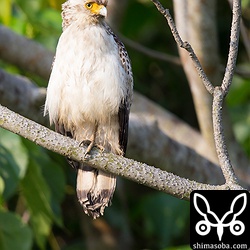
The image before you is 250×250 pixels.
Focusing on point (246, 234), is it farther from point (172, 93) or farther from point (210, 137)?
point (172, 93)

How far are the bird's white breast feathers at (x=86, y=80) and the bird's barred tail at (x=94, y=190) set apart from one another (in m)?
A: 0.35

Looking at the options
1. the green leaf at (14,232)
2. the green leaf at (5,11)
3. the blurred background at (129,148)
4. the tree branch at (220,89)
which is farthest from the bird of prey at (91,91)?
the green leaf at (5,11)

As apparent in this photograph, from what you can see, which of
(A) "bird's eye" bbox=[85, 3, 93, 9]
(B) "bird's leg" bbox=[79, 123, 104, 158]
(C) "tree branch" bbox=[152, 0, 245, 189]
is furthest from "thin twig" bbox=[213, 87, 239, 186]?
(A) "bird's eye" bbox=[85, 3, 93, 9]

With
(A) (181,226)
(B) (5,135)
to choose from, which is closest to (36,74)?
(B) (5,135)

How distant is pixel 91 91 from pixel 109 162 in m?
1.00

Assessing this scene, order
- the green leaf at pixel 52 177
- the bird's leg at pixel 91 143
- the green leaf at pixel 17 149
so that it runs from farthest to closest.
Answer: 1. the green leaf at pixel 52 177
2. the green leaf at pixel 17 149
3. the bird's leg at pixel 91 143

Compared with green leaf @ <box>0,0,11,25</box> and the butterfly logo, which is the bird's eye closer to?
green leaf @ <box>0,0,11,25</box>

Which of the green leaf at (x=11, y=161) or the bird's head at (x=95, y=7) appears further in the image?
the green leaf at (x=11, y=161)

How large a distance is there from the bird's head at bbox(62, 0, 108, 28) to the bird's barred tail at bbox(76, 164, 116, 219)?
0.97m

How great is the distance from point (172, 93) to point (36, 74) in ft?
8.07

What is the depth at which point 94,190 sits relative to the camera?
19.3 feet

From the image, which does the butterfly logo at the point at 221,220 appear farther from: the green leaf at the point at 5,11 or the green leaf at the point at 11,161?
the green leaf at the point at 5,11

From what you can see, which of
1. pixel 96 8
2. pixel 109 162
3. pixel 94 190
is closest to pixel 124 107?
pixel 94 190

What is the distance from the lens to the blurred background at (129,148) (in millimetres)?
6617
